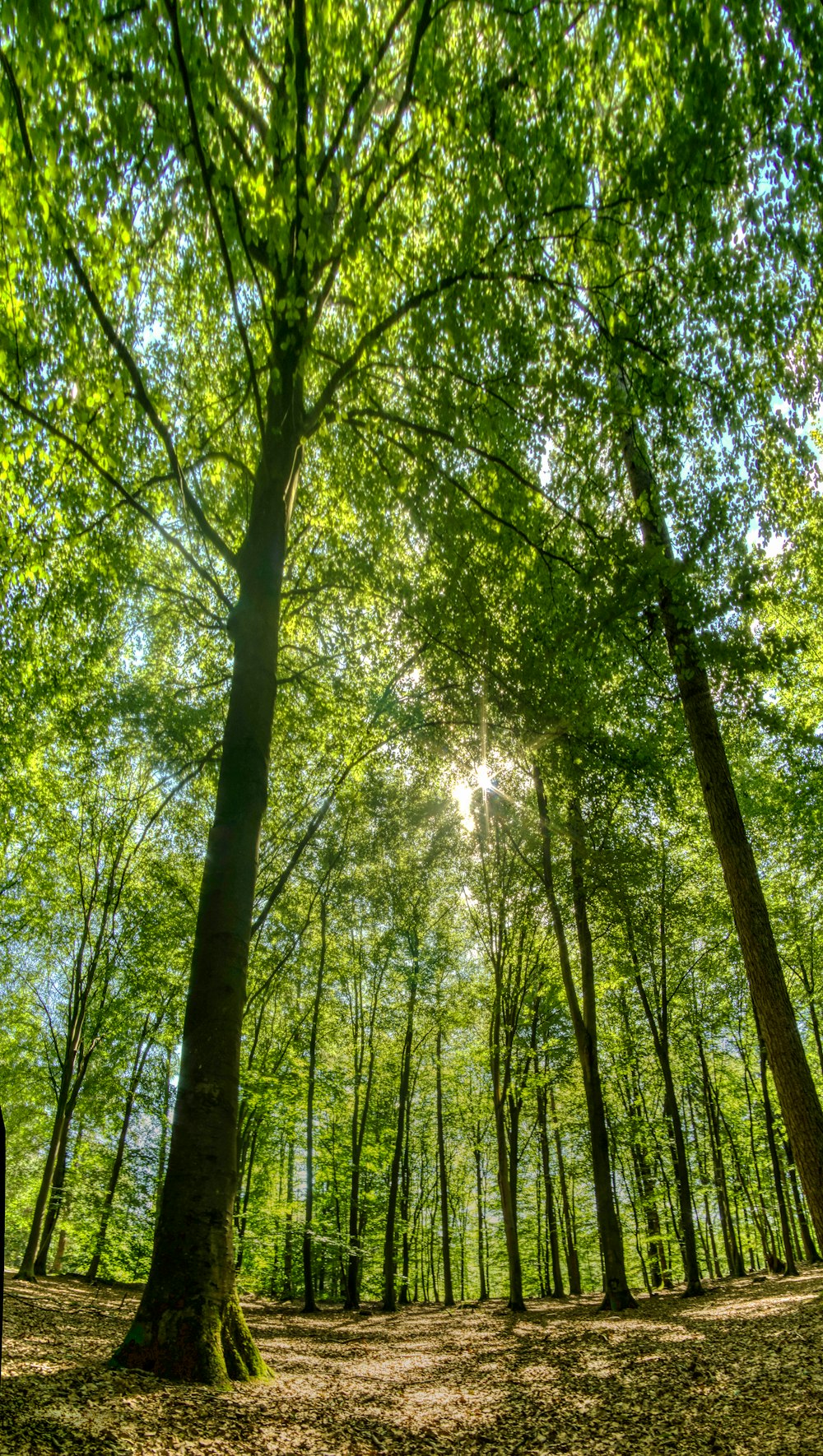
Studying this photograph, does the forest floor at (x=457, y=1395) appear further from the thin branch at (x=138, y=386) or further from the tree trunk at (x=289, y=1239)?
the tree trunk at (x=289, y=1239)

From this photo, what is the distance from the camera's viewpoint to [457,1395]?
5480 mm

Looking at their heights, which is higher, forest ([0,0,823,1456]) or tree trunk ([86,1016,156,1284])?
forest ([0,0,823,1456])

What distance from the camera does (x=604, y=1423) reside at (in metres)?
4.64

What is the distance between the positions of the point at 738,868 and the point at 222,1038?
16.7 feet

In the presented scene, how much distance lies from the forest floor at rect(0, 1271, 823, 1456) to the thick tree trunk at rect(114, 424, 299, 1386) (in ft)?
0.88

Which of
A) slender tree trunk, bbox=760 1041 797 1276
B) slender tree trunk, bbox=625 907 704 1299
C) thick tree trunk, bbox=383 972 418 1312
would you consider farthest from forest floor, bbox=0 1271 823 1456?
slender tree trunk, bbox=760 1041 797 1276

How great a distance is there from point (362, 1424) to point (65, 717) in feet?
24.6

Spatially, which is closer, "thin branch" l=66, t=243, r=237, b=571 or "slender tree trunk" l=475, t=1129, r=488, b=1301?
"thin branch" l=66, t=243, r=237, b=571

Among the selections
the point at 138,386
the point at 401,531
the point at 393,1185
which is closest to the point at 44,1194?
the point at 393,1185

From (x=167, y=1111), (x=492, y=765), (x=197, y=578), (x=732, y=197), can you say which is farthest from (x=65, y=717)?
(x=167, y=1111)

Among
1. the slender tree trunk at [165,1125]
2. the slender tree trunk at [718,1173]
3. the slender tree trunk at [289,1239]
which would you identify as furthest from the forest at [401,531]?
the slender tree trunk at [718,1173]

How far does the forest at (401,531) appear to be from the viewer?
4434 mm

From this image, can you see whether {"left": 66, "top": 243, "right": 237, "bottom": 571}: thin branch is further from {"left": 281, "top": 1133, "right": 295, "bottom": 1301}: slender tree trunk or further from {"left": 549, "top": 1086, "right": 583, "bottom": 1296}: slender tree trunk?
{"left": 549, "top": 1086, "right": 583, "bottom": 1296}: slender tree trunk

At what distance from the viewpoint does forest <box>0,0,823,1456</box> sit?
14.5ft
